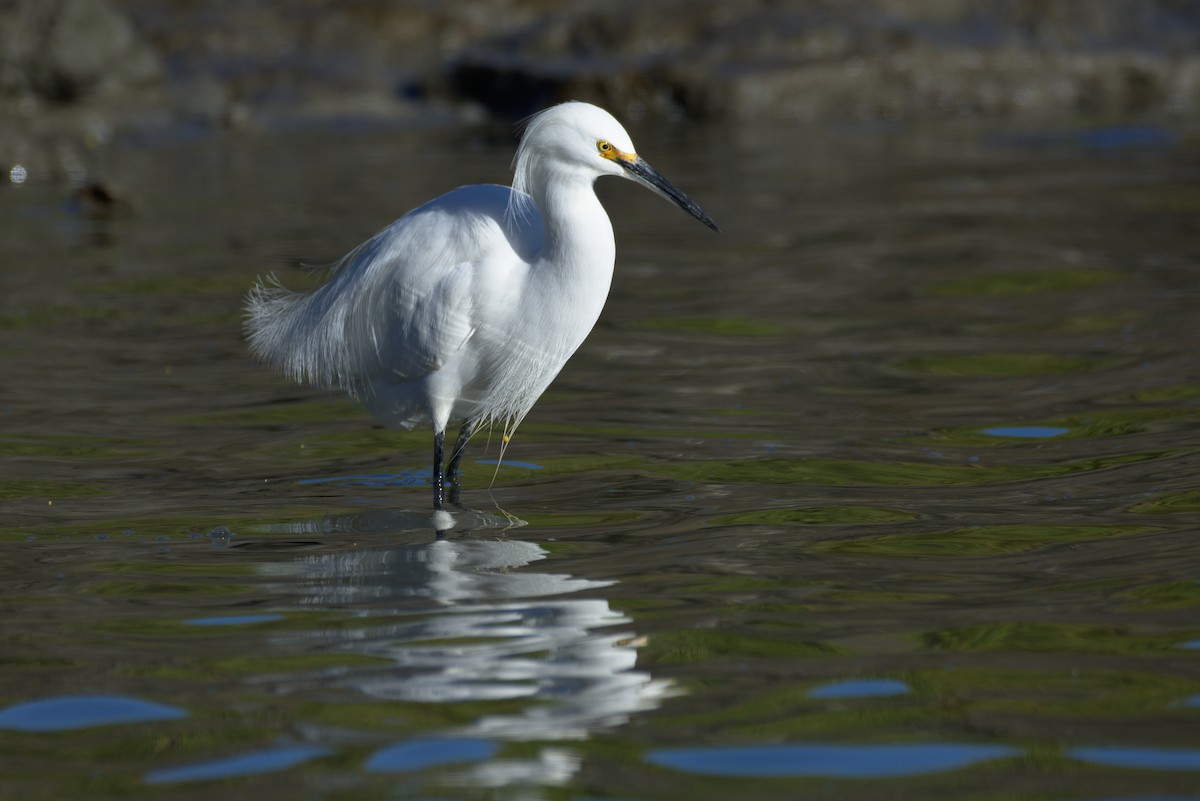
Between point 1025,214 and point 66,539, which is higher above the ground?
point 1025,214

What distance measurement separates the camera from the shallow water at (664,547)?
3.42m

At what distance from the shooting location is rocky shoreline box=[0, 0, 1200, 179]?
20.0m

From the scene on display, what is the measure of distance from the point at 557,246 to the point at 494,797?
2.73 metres

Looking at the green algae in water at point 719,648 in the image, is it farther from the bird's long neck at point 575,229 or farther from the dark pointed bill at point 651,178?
the dark pointed bill at point 651,178

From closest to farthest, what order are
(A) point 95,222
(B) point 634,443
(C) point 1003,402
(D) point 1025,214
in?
(B) point 634,443 < (C) point 1003,402 < (D) point 1025,214 < (A) point 95,222

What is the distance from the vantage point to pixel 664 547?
5027 millimetres

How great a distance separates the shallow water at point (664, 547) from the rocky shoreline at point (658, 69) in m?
9.35

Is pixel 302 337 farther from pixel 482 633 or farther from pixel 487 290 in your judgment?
pixel 482 633

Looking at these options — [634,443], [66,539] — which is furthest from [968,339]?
[66,539]

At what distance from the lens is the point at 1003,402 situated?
698 cm

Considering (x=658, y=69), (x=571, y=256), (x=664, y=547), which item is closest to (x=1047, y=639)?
(x=664, y=547)

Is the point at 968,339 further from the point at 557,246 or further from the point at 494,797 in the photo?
the point at 494,797

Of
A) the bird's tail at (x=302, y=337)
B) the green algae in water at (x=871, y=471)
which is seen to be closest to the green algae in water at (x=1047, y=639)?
the green algae in water at (x=871, y=471)

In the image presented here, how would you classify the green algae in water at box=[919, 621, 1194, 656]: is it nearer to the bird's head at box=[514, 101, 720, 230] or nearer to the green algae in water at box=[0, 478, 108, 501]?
the bird's head at box=[514, 101, 720, 230]
